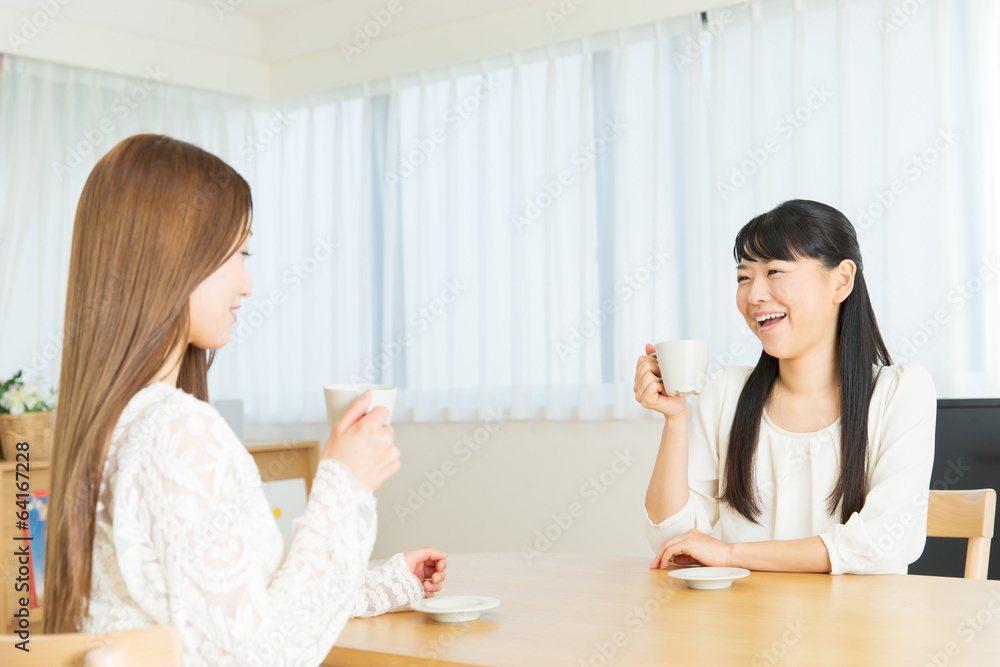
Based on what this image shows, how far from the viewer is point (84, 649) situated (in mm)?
831

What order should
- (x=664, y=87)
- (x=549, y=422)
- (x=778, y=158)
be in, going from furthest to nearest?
(x=549, y=422), (x=664, y=87), (x=778, y=158)

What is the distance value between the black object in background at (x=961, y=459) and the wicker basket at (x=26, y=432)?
2.90 metres

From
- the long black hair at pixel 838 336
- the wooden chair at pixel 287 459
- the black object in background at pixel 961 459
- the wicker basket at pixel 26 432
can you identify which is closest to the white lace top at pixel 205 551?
the long black hair at pixel 838 336

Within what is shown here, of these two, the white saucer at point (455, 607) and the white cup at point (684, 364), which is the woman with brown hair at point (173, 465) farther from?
the white cup at point (684, 364)

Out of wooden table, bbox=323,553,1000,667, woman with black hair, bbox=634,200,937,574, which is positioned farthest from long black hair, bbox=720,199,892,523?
wooden table, bbox=323,553,1000,667

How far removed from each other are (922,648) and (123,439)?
97cm

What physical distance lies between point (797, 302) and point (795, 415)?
24 centimetres

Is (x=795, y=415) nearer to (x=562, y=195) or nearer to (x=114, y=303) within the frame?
(x=114, y=303)

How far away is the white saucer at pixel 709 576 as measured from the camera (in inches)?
55.4

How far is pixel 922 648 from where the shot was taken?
108 cm

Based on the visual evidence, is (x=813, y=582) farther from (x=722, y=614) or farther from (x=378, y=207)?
(x=378, y=207)

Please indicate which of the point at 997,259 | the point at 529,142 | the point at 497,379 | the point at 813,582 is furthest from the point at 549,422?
the point at 813,582

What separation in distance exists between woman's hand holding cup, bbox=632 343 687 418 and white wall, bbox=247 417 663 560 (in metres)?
1.64

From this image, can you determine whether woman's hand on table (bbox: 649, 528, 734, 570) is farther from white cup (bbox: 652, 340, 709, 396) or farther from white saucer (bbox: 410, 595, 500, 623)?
white saucer (bbox: 410, 595, 500, 623)
